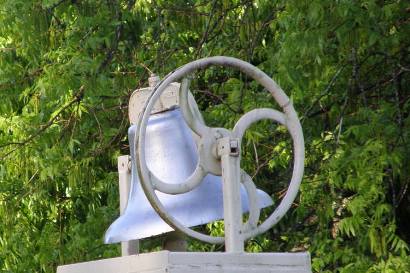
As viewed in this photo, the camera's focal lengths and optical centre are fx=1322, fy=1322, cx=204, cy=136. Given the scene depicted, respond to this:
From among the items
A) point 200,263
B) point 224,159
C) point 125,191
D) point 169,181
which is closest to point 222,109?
point 125,191

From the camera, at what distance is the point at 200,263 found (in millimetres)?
2660

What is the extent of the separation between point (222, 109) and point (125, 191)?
297cm

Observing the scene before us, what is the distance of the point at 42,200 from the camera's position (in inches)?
275

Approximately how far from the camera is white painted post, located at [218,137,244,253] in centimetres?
280

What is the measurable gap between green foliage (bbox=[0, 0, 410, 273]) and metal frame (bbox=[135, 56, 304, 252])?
8.43 ft

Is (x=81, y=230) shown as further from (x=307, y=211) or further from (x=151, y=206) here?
(x=151, y=206)

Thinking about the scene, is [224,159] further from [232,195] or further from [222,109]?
[222,109]

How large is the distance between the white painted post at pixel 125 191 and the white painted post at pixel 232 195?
443mm

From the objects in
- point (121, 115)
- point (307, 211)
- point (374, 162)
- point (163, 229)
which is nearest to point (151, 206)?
point (163, 229)

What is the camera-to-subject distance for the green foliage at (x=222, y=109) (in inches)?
228

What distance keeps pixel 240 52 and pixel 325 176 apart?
2.83 feet

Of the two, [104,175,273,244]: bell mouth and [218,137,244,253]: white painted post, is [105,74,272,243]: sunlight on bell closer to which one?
[104,175,273,244]: bell mouth

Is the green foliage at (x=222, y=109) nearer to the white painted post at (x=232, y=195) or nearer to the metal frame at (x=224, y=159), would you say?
the metal frame at (x=224, y=159)

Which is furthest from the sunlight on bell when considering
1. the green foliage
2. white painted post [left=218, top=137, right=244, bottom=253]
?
the green foliage
